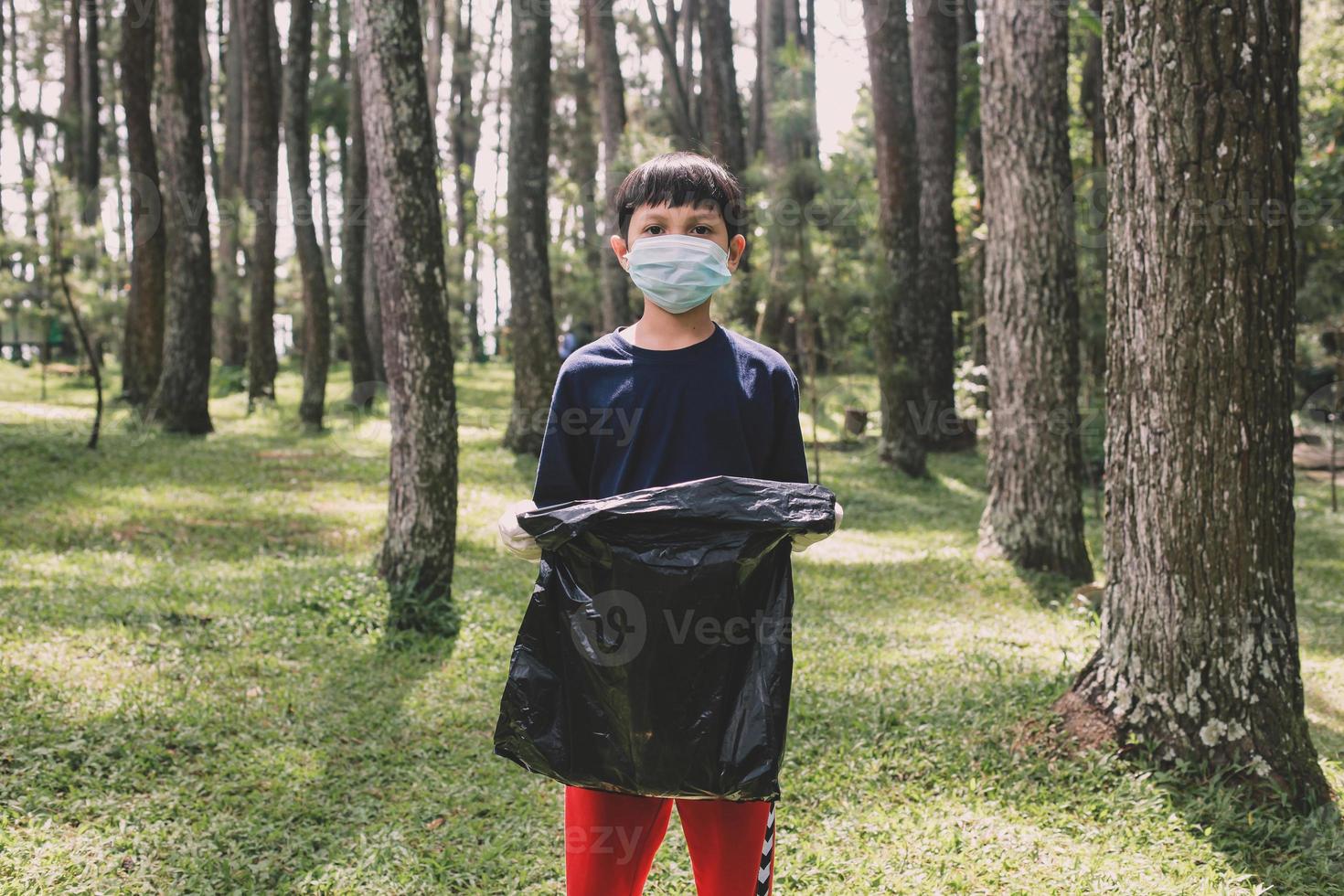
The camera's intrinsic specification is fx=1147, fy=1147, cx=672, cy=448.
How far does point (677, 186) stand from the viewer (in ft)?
7.45

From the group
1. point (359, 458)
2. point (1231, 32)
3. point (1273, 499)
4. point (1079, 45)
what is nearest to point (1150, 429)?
point (1273, 499)

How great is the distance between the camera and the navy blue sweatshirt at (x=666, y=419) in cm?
220

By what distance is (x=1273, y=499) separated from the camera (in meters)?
3.96

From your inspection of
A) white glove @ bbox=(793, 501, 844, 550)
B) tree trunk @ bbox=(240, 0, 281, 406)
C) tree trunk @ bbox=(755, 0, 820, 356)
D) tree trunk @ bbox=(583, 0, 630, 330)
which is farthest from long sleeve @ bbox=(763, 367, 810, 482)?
tree trunk @ bbox=(240, 0, 281, 406)

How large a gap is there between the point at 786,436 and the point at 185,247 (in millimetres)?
12569

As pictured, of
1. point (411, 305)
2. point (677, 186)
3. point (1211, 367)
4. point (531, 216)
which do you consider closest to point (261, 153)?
point (531, 216)

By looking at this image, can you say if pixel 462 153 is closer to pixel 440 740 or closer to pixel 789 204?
pixel 789 204

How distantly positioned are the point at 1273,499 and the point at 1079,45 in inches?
750

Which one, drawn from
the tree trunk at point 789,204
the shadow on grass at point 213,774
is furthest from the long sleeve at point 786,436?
the tree trunk at point 789,204

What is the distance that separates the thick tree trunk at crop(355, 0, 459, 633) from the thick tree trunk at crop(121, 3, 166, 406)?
881cm

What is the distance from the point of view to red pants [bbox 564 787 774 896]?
86.6 inches

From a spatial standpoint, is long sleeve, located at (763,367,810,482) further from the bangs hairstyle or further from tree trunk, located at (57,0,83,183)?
tree trunk, located at (57,0,83,183)

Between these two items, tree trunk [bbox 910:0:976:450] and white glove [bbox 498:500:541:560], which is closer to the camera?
white glove [bbox 498:500:541:560]

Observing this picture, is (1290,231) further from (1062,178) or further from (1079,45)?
(1079,45)
